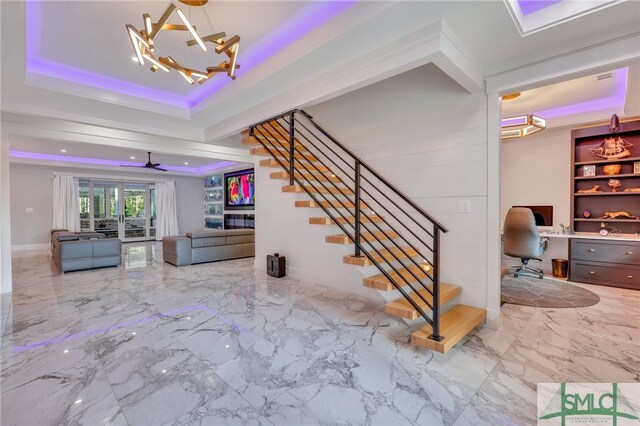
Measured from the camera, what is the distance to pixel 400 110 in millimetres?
3523

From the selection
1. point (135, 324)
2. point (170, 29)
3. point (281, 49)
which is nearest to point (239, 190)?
point (135, 324)

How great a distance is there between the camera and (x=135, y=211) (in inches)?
407

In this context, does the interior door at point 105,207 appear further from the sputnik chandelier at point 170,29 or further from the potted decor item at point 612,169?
the potted decor item at point 612,169

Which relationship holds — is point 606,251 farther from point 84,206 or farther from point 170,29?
point 84,206

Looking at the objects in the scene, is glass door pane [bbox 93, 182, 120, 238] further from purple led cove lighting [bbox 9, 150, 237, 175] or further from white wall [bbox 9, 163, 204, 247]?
purple led cove lighting [bbox 9, 150, 237, 175]

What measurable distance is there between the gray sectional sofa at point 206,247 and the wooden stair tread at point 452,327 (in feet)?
16.4

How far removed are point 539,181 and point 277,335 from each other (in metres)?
5.42

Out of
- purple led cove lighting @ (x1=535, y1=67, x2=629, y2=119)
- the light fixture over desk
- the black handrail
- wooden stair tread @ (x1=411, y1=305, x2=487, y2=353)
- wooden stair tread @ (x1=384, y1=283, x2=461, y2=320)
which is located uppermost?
purple led cove lighting @ (x1=535, y1=67, x2=629, y2=119)

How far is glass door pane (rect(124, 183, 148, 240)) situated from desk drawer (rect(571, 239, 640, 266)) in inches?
482

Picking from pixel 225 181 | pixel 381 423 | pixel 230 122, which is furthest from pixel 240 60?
pixel 225 181

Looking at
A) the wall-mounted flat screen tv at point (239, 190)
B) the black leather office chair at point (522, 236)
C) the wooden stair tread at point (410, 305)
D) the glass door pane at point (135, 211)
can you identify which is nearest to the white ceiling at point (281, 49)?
the black leather office chair at point (522, 236)

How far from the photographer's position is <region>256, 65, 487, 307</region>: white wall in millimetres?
2965

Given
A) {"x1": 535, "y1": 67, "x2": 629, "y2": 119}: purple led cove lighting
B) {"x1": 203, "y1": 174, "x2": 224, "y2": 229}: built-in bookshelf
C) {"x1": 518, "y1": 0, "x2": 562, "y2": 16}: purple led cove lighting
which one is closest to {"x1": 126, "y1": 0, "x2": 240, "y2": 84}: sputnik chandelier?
{"x1": 518, "y1": 0, "x2": 562, "y2": 16}: purple led cove lighting

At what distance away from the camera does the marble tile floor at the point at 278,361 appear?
1702mm
